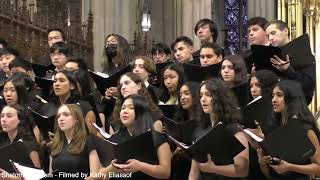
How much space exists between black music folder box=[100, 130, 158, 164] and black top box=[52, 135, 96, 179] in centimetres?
20

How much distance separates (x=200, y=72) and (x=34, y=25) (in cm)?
363

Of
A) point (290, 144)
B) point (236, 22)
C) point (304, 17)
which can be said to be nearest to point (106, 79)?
point (290, 144)

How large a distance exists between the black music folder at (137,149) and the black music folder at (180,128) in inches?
20.8

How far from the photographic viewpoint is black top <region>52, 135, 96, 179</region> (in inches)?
206

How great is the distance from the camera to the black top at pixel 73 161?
5.24 metres

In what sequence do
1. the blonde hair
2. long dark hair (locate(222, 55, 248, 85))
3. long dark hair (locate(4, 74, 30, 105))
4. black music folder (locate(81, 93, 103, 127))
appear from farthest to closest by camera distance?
long dark hair (locate(4, 74, 30, 105)) < black music folder (locate(81, 93, 103, 127)) < long dark hair (locate(222, 55, 248, 85)) < the blonde hair

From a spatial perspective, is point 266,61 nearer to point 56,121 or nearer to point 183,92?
point 183,92

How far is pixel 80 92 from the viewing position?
624cm

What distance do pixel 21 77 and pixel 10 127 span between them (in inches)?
26.4

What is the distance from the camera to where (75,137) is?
5340 millimetres

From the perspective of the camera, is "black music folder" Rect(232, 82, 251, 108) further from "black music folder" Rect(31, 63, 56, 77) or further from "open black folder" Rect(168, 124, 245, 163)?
"black music folder" Rect(31, 63, 56, 77)

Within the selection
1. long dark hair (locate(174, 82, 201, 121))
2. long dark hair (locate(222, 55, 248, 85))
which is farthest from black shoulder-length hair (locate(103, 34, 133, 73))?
long dark hair (locate(222, 55, 248, 85))

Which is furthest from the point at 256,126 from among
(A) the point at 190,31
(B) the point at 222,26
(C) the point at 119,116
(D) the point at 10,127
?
(B) the point at 222,26

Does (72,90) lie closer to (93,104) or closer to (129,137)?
(93,104)
